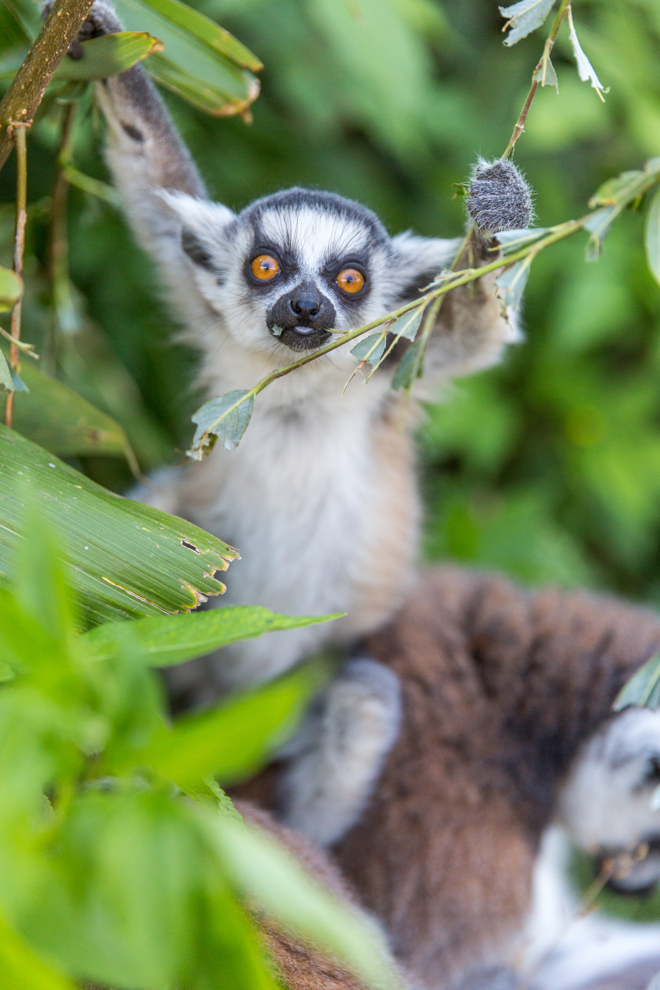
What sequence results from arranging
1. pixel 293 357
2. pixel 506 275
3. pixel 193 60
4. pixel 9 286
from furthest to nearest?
1. pixel 293 357
2. pixel 193 60
3. pixel 506 275
4. pixel 9 286

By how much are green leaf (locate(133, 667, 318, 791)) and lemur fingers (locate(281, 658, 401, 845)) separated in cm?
133

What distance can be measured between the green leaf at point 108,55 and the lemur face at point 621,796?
1.61m

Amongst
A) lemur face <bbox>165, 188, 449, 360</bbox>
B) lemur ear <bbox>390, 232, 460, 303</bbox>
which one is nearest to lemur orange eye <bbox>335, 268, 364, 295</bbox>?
lemur face <bbox>165, 188, 449, 360</bbox>

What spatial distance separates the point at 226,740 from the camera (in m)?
0.55

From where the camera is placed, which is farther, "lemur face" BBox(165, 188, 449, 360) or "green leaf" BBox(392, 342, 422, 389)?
"lemur face" BBox(165, 188, 449, 360)

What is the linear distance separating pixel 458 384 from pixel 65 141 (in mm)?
2026

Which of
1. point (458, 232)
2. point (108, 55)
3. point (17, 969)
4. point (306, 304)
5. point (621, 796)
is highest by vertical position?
point (458, 232)

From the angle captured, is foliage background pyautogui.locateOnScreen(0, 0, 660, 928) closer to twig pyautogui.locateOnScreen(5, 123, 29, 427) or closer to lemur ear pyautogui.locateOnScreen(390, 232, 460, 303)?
lemur ear pyautogui.locateOnScreen(390, 232, 460, 303)

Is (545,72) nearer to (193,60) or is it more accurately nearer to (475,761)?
(193,60)

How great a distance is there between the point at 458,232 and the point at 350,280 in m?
1.95

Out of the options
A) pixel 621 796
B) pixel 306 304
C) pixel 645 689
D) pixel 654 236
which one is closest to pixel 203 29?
pixel 306 304

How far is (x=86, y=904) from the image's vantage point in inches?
22.1

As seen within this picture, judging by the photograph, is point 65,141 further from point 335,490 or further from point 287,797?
point 287,797

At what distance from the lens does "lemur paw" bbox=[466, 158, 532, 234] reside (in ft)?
4.17
